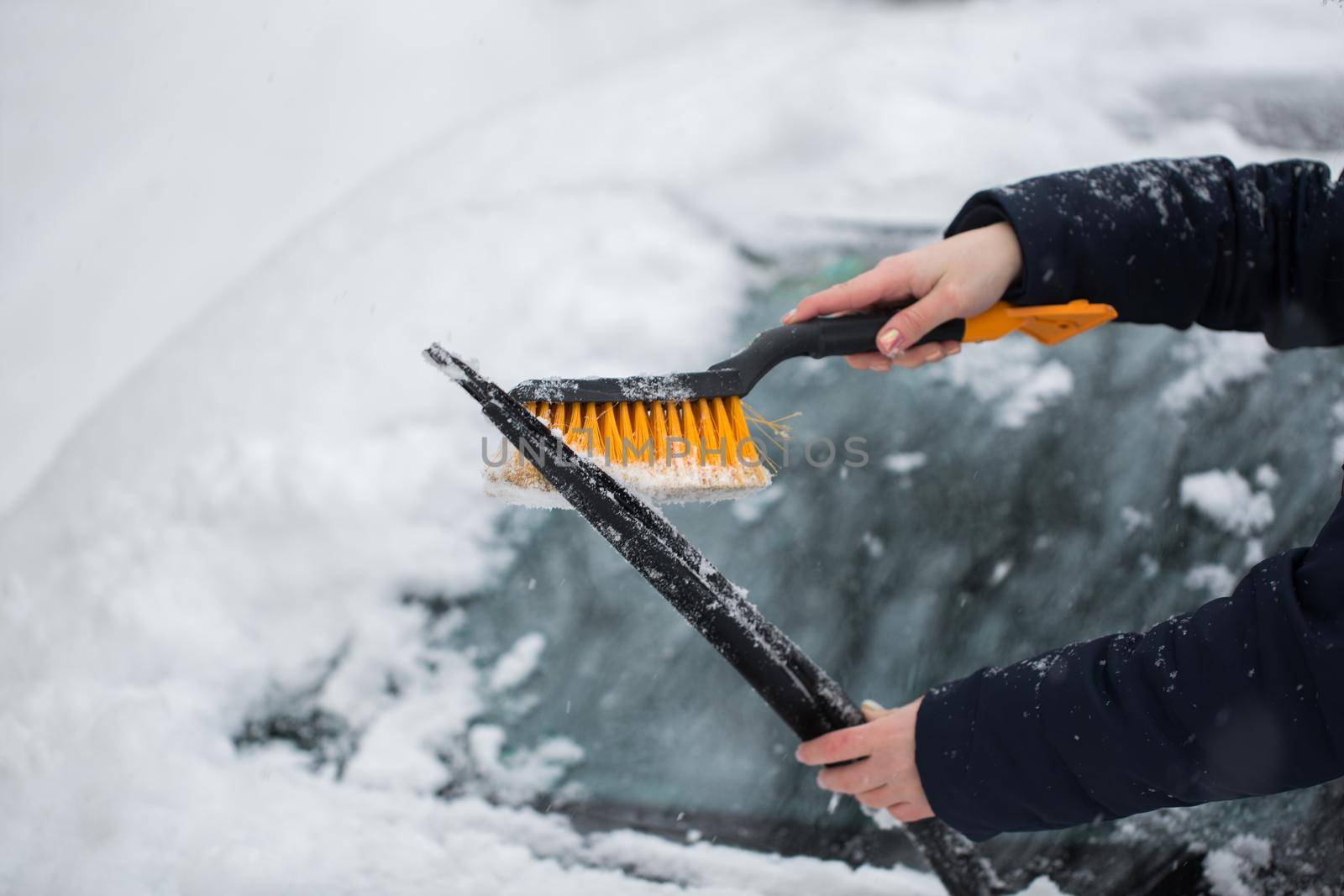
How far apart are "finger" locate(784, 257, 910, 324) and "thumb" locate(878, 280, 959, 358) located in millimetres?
37

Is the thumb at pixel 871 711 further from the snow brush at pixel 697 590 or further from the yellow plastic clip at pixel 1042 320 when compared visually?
the yellow plastic clip at pixel 1042 320

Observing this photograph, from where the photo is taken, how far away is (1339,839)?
112cm

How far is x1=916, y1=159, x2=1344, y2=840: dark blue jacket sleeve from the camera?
2.25 feet

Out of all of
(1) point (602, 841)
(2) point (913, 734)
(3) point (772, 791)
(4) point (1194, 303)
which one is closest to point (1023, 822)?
(2) point (913, 734)

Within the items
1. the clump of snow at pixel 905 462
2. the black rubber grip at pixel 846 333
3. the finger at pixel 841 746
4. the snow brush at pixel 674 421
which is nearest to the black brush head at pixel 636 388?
the snow brush at pixel 674 421

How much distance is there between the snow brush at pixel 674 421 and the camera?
0.92 meters

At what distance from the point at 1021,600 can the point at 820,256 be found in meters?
0.64

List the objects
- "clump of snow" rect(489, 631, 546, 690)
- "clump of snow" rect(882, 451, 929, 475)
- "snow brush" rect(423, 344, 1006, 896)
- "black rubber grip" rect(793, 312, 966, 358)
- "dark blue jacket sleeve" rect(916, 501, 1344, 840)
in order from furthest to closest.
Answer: "clump of snow" rect(882, 451, 929, 475), "clump of snow" rect(489, 631, 546, 690), "black rubber grip" rect(793, 312, 966, 358), "snow brush" rect(423, 344, 1006, 896), "dark blue jacket sleeve" rect(916, 501, 1344, 840)

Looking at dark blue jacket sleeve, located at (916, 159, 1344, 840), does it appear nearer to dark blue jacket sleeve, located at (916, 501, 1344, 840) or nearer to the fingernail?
dark blue jacket sleeve, located at (916, 501, 1344, 840)

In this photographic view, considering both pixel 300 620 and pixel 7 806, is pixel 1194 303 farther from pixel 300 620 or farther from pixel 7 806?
pixel 7 806

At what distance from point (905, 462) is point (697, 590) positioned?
556 millimetres

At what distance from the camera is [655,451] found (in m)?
0.95

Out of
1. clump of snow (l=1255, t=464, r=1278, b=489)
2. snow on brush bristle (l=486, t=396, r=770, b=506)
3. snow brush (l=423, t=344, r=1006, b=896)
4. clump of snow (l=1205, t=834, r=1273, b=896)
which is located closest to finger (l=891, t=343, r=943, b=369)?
snow on brush bristle (l=486, t=396, r=770, b=506)

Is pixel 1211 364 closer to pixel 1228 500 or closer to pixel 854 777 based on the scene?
pixel 1228 500
